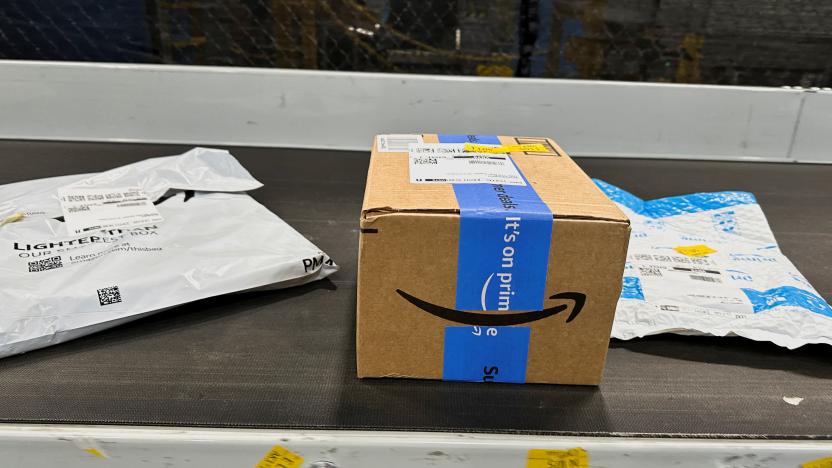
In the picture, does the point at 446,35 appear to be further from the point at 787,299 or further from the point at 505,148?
Result: the point at 787,299

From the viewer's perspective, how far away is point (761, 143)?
1.39m

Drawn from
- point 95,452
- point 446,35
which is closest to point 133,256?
point 95,452

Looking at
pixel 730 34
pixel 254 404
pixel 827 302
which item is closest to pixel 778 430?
pixel 827 302

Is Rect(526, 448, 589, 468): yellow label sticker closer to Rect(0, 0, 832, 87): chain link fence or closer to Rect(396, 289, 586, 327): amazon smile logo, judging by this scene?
Rect(396, 289, 586, 327): amazon smile logo

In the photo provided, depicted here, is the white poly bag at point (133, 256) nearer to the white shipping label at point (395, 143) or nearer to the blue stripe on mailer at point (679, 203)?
the white shipping label at point (395, 143)

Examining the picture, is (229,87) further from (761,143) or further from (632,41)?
(761,143)

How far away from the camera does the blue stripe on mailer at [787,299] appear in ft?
2.11

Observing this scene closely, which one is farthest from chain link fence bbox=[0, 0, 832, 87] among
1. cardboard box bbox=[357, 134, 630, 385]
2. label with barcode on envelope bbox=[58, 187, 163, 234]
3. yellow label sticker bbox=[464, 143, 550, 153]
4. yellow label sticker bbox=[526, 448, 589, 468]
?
yellow label sticker bbox=[526, 448, 589, 468]

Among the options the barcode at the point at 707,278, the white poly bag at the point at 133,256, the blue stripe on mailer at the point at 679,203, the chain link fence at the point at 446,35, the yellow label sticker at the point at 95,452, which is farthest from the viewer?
the chain link fence at the point at 446,35

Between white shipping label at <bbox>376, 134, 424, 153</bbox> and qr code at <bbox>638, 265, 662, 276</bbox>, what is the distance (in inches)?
14.0

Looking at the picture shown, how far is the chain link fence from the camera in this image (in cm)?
144

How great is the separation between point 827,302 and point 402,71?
3.62 ft

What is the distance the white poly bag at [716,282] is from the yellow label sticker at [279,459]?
1.28 feet

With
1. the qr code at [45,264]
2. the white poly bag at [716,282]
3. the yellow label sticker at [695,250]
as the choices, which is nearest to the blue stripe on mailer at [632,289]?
the white poly bag at [716,282]
